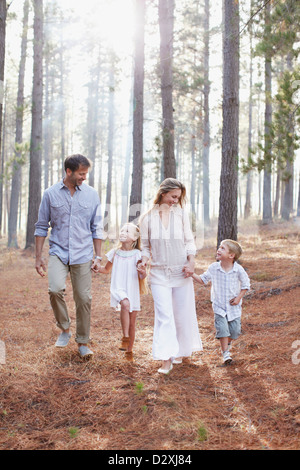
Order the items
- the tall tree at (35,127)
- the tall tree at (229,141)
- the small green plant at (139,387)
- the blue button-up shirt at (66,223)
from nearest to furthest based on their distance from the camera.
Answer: the small green plant at (139,387)
the blue button-up shirt at (66,223)
the tall tree at (229,141)
the tall tree at (35,127)

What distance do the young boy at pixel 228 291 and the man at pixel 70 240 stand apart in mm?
1402

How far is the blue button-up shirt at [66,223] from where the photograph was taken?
5.15 metres

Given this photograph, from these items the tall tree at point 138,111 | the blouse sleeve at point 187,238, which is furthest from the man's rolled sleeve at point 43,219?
the tall tree at point 138,111

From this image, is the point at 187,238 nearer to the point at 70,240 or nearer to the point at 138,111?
the point at 70,240

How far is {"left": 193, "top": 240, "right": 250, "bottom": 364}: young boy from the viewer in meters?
5.16

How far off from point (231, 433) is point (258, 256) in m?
8.94

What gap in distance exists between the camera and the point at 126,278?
17.8ft

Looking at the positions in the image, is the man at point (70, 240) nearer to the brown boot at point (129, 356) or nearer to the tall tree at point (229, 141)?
the brown boot at point (129, 356)

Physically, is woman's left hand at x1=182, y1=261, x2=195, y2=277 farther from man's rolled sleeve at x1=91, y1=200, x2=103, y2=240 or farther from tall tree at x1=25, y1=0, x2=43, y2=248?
tall tree at x1=25, y1=0, x2=43, y2=248

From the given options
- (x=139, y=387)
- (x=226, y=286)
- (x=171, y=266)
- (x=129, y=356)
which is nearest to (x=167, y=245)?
(x=171, y=266)

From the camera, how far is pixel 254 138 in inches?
1604

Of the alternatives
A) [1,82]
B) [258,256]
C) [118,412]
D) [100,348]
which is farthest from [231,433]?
[258,256]

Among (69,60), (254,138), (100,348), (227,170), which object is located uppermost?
(69,60)
